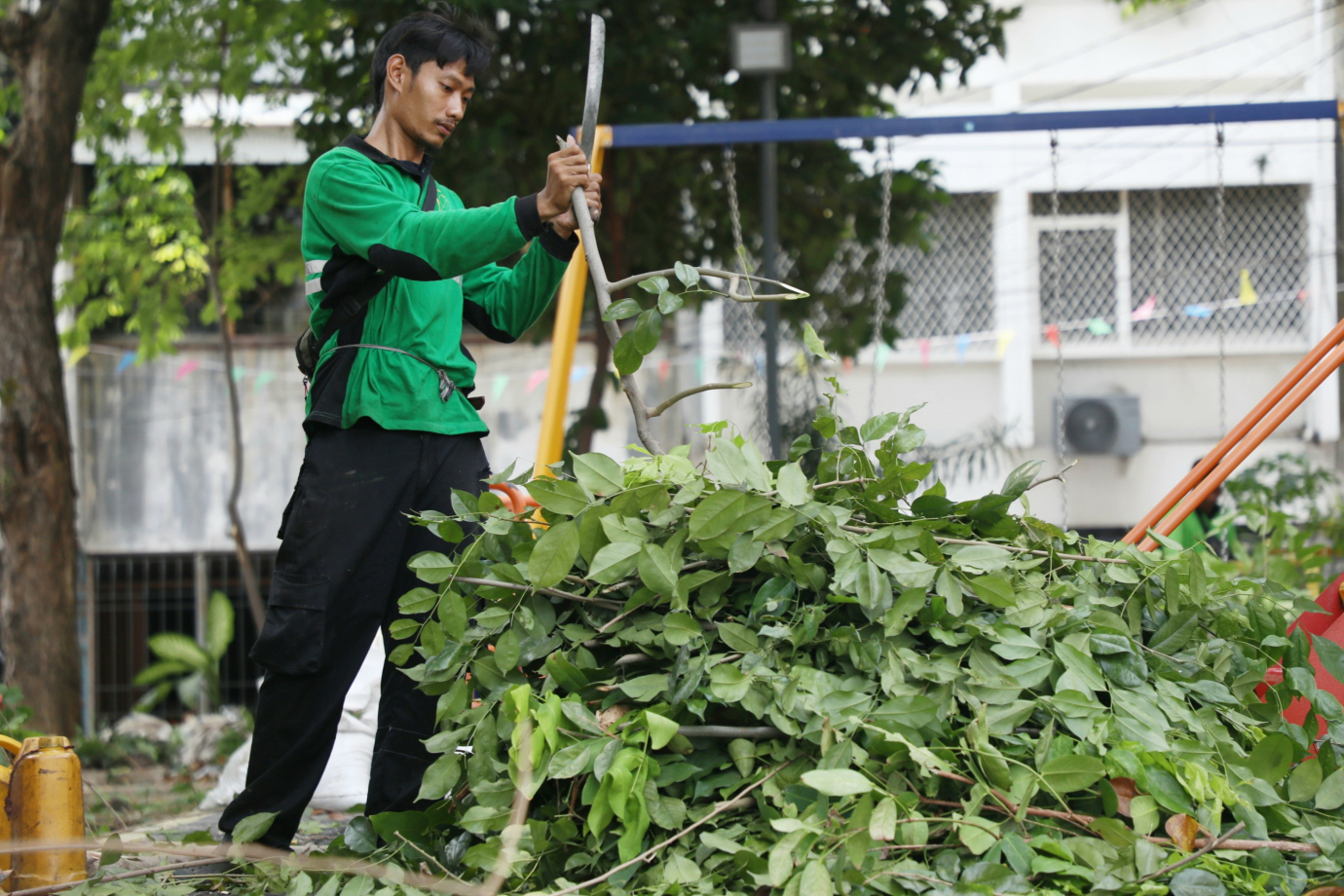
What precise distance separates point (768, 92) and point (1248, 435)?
315 centimetres

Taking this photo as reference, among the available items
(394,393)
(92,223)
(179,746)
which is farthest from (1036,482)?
(92,223)

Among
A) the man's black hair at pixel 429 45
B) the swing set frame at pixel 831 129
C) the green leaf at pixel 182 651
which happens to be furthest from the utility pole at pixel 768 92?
the green leaf at pixel 182 651

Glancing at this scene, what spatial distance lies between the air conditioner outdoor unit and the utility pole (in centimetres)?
536

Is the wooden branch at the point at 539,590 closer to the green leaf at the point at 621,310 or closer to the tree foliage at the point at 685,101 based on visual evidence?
the green leaf at the point at 621,310

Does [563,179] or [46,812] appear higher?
[563,179]

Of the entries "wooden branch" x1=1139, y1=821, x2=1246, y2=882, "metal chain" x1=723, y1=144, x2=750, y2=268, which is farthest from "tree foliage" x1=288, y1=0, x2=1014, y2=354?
"wooden branch" x1=1139, y1=821, x2=1246, y2=882

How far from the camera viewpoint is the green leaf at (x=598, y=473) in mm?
1576

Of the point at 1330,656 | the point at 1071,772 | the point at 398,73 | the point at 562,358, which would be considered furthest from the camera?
the point at 562,358

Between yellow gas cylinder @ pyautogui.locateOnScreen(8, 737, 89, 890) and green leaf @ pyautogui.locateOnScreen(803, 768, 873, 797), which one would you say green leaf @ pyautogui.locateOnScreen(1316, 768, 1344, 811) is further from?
yellow gas cylinder @ pyautogui.locateOnScreen(8, 737, 89, 890)

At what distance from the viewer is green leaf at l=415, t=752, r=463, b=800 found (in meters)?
1.54

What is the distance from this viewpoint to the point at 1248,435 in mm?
2492

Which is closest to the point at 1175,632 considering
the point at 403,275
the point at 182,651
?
the point at 403,275

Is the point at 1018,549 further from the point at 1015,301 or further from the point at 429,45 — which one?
the point at 1015,301

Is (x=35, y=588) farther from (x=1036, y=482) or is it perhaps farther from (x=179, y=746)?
(x=1036, y=482)
